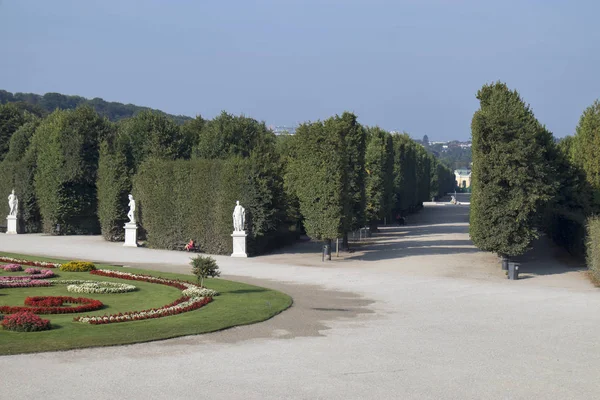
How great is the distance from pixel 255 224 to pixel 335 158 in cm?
546

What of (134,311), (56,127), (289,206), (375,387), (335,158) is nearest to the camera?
(375,387)

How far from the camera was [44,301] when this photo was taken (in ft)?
63.1

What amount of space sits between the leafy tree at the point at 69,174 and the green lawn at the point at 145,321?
22.4 m

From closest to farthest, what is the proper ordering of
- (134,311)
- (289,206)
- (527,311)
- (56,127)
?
(134,311) < (527,311) < (289,206) < (56,127)

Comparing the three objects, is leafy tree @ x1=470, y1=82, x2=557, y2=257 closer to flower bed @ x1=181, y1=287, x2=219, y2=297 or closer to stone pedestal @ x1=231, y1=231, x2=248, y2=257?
stone pedestal @ x1=231, y1=231, x2=248, y2=257

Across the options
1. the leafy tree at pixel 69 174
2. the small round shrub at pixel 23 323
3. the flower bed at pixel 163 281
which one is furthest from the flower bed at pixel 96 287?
the leafy tree at pixel 69 174

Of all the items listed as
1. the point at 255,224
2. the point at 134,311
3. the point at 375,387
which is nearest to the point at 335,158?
the point at 255,224

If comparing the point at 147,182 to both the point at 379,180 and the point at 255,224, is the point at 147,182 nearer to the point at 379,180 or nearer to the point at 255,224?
the point at 255,224

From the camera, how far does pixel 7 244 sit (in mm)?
40969

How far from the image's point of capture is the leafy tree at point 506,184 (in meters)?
30.0

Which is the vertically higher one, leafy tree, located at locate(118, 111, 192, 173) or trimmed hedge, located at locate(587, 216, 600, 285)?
leafy tree, located at locate(118, 111, 192, 173)

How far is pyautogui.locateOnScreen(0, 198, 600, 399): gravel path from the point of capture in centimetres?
1181

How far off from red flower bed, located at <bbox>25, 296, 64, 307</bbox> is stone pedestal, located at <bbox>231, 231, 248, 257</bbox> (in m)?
16.3

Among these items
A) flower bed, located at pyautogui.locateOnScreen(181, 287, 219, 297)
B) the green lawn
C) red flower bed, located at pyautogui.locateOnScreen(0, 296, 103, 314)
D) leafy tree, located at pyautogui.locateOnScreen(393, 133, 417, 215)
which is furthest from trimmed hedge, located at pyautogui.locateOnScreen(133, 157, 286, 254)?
leafy tree, located at pyautogui.locateOnScreen(393, 133, 417, 215)
